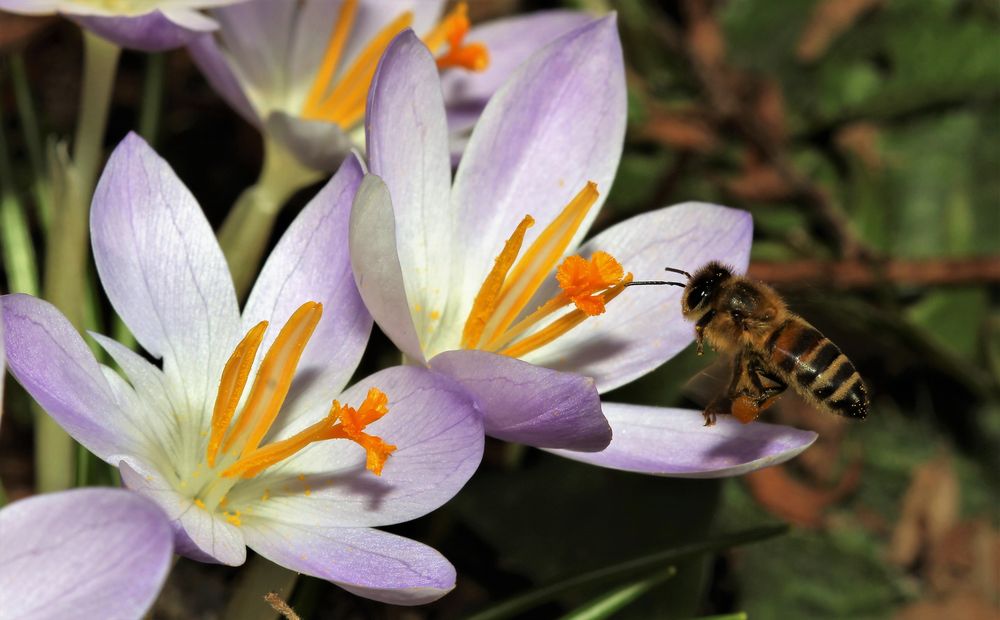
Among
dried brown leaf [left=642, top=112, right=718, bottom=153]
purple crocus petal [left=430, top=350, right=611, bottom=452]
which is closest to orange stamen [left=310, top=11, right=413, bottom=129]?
purple crocus petal [left=430, top=350, right=611, bottom=452]

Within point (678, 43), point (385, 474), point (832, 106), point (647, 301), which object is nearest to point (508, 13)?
point (678, 43)

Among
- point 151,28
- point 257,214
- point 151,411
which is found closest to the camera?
point 151,411

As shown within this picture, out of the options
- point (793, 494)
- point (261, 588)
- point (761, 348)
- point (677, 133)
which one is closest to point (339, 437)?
point (261, 588)

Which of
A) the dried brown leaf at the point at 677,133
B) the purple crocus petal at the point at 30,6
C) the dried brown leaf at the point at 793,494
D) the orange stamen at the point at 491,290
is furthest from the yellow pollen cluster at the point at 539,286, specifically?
the dried brown leaf at the point at 677,133

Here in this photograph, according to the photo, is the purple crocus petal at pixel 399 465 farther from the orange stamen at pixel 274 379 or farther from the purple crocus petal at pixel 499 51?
the purple crocus petal at pixel 499 51

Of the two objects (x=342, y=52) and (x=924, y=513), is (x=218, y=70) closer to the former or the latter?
(x=342, y=52)

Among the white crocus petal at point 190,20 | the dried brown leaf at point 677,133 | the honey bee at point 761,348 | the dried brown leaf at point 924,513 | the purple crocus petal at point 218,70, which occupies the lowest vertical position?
the dried brown leaf at point 924,513

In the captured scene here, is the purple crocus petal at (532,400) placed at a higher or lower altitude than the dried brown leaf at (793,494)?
higher
